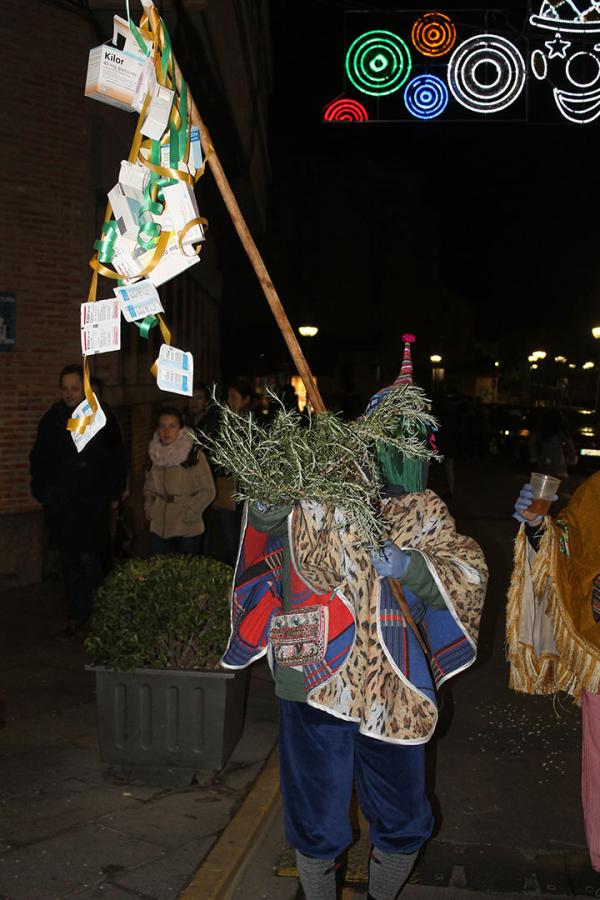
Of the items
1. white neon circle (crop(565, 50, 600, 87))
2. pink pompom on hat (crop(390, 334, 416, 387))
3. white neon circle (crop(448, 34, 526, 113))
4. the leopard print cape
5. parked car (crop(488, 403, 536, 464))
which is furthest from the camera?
parked car (crop(488, 403, 536, 464))

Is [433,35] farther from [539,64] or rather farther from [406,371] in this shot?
[406,371]

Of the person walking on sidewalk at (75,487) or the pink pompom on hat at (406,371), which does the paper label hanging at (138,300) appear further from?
the person walking on sidewalk at (75,487)

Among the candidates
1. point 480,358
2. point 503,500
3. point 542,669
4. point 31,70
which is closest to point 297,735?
point 542,669

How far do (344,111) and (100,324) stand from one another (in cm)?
1215

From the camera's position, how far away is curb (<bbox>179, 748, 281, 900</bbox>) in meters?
4.06

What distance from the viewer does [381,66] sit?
13547 mm

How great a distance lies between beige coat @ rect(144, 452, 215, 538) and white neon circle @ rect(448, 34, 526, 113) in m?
6.84

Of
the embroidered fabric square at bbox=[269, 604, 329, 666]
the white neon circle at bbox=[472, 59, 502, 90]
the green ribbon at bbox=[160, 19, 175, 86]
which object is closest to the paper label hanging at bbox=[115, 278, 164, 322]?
the green ribbon at bbox=[160, 19, 175, 86]

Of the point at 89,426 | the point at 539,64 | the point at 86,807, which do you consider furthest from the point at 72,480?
the point at 539,64

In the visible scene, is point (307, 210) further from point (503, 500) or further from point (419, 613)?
point (419, 613)

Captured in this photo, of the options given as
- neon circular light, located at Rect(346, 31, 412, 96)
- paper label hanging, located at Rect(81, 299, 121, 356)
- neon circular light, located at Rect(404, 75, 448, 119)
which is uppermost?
neon circular light, located at Rect(346, 31, 412, 96)

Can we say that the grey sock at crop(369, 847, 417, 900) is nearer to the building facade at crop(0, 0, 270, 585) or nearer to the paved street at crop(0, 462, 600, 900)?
the paved street at crop(0, 462, 600, 900)

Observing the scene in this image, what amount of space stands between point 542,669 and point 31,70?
8033 millimetres

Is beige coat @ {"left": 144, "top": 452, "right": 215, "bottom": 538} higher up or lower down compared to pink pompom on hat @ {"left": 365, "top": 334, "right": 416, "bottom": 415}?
lower down
